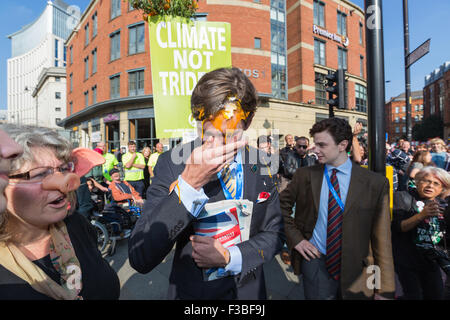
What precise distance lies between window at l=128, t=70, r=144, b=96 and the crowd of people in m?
17.5

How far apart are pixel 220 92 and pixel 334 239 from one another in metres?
1.54

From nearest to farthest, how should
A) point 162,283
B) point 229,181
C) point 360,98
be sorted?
1. point 229,181
2. point 162,283
3. point 360,98

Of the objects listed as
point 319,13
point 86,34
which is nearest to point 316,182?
point 319,13

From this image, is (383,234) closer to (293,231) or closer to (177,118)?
(293,231)

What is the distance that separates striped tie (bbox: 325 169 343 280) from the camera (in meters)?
1.76

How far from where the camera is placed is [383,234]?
1.70 meters

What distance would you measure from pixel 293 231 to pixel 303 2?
76.8ft

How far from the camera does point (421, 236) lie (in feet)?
7.41

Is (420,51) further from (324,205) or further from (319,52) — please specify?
(319,52)

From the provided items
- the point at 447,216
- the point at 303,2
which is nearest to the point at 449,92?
the point at 303,2

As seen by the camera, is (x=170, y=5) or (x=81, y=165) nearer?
(x=81, y=165)

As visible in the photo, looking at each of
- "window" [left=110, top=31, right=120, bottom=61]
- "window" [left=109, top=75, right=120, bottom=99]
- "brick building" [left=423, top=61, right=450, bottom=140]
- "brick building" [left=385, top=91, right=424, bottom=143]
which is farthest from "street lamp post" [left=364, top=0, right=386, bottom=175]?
"brick building" [left=385, top=91, right=424, bottom=143]
